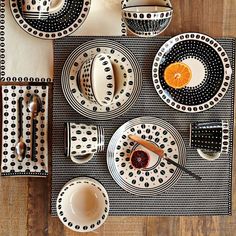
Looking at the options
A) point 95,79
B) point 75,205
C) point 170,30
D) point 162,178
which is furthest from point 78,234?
point 170,30

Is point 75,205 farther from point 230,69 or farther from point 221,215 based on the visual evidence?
point 230,69

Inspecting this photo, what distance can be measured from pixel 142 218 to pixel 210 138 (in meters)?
0.23

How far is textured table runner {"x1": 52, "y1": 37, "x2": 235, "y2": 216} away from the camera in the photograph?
112 cm

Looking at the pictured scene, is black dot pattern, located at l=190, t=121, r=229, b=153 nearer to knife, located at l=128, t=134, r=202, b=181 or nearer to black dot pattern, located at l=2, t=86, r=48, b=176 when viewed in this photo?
knife, located at l=128, t=134, r=202, b=181

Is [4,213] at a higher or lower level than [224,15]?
lower

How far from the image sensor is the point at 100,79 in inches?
41.2

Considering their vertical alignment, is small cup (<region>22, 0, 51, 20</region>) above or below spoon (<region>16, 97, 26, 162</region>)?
above

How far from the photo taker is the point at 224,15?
3.74ft

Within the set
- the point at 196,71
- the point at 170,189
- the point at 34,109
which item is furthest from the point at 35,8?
the point at 170,189

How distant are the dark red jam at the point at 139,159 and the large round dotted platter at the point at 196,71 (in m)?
0.12

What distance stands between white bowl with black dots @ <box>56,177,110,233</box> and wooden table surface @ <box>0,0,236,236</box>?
5cm

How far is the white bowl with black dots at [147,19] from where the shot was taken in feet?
3.40

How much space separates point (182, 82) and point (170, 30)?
0.11m

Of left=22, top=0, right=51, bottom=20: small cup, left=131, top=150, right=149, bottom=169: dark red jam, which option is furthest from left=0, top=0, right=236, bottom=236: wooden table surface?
left=22, top=0, right=51, bottom=20: small cup
